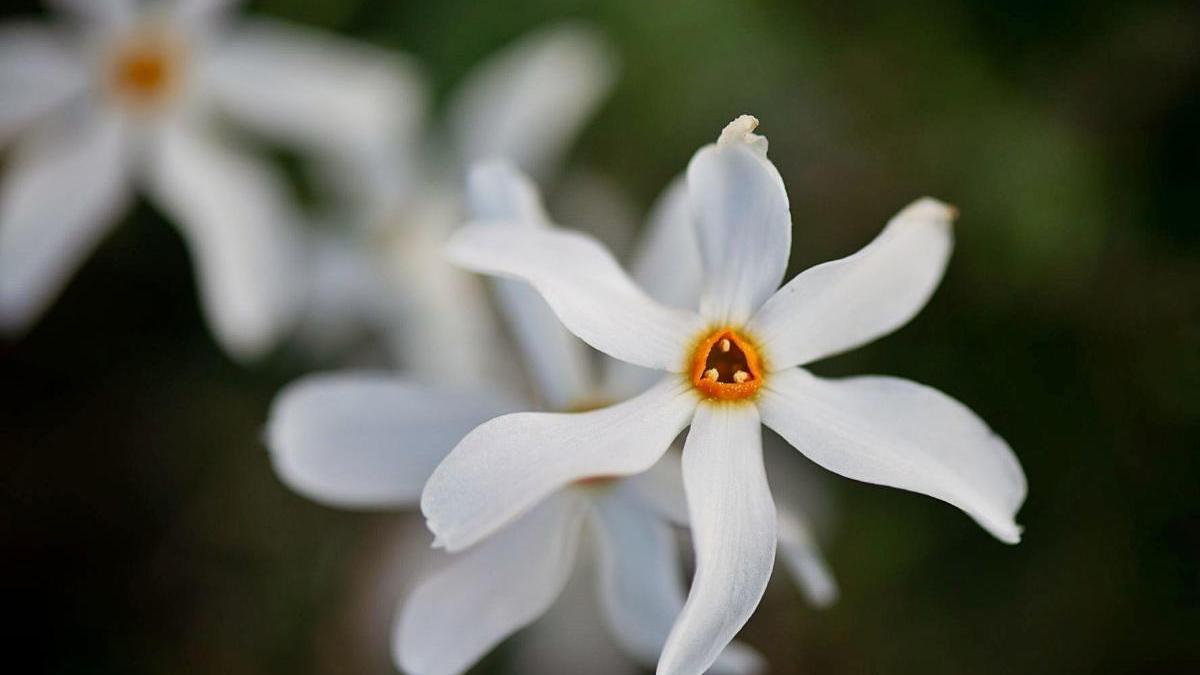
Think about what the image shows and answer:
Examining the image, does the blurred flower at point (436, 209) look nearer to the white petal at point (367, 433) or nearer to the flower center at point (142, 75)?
the flower center at point (142, 75)

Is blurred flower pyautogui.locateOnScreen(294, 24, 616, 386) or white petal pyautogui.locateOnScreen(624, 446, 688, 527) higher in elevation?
blurred flower pyautogui.locateOnScreen(294, 24, 616, 386)

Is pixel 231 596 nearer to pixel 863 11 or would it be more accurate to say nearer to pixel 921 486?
pixel 863 11

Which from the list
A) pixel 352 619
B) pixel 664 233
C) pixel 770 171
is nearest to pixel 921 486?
pixel 770 171

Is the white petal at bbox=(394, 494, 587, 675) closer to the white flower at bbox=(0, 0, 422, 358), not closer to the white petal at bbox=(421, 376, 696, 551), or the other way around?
the white petal at bbox=(421, 376, 696, 551)

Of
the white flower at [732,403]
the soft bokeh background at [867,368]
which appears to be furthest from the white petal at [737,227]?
the soft bokeh background at [867,368]

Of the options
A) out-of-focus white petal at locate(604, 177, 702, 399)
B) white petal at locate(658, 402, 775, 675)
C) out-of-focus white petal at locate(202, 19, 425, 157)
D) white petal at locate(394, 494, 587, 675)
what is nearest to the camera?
white petal at locate(658, 402, 775, 675)

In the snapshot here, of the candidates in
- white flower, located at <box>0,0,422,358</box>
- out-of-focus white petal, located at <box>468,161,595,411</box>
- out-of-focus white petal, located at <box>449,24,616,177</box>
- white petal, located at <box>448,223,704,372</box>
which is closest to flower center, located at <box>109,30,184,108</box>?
white flower, located at <box>0,0,422,358</box>

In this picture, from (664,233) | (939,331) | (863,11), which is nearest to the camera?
(664,233)
